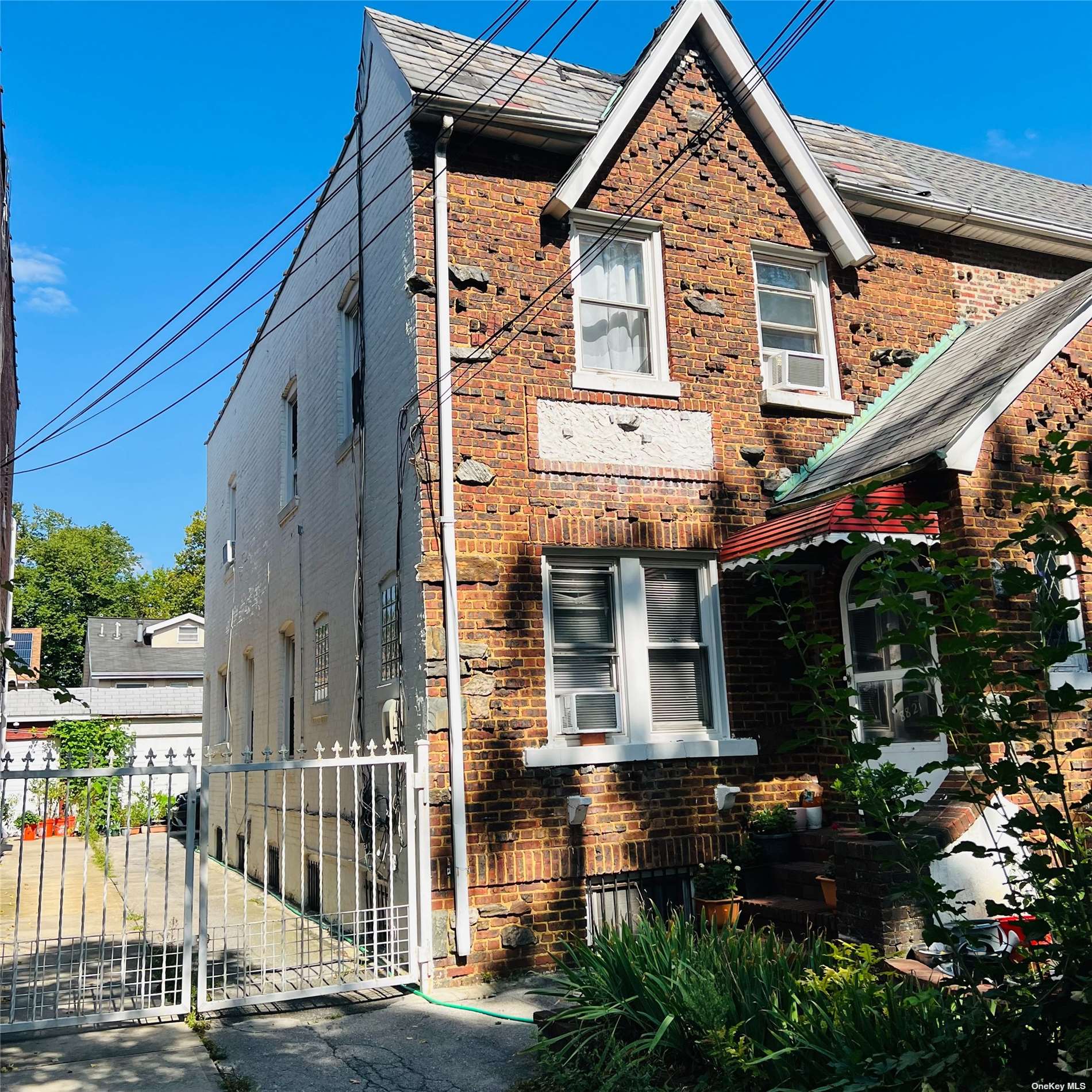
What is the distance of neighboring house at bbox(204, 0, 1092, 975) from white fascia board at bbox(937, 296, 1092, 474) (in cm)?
3

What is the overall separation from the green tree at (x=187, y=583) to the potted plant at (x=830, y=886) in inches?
1936

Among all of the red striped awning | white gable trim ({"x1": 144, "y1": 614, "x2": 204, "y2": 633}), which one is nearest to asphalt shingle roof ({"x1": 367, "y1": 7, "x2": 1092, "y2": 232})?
the red striped awning

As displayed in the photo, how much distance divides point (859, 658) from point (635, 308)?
4.07 m

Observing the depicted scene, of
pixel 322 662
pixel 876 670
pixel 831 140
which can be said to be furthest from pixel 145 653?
pixel 876 670

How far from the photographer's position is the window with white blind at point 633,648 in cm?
929

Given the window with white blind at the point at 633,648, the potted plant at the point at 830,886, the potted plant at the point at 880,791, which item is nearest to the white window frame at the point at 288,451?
the window with white blind at the point at 633,648

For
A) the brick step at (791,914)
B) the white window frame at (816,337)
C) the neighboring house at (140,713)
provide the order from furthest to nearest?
1. the neighboring house at (140,713)
2. the white window frame at (816,337)
3. the brick step at (791,914)

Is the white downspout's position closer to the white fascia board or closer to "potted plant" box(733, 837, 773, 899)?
"potted plant" box(733, 837, 773, 899)

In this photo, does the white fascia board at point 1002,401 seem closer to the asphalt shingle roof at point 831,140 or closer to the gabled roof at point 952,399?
the gabled roof at point 952,399

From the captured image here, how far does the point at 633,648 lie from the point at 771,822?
201 cm

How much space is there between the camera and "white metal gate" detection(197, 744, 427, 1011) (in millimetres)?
7617

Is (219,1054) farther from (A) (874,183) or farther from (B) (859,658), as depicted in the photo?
(A) (874,183)

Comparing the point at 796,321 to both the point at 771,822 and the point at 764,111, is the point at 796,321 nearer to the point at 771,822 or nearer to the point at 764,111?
the point at 764,111

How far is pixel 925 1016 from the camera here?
4410mm
